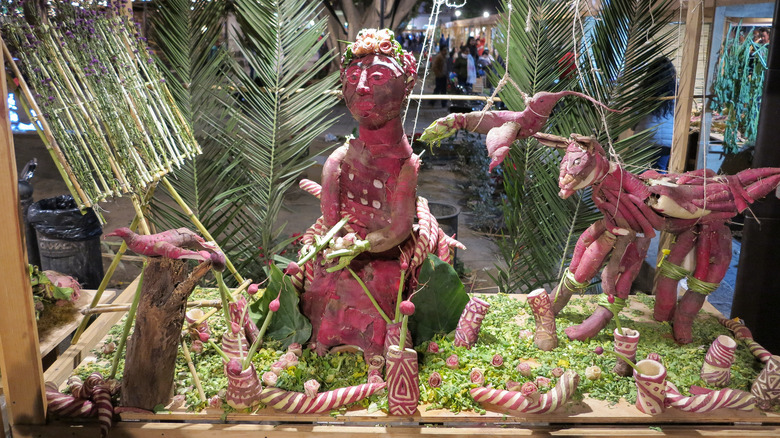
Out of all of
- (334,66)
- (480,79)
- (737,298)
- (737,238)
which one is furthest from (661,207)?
(334,66)

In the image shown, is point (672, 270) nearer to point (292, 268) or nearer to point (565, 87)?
point (565, 87)

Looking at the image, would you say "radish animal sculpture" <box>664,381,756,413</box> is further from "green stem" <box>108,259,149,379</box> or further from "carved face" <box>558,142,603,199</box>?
"green stem" <box>108,259,149,379</box>

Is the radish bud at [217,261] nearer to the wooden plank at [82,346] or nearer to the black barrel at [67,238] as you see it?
the wooden plank at [82,346]

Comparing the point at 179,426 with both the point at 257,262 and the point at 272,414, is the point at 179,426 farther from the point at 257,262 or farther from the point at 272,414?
the point at 257,262

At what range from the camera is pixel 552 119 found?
3062 millimetres

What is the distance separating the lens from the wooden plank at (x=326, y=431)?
1913 mm

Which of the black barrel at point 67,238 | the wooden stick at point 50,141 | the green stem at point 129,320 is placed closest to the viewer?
the wooden stick at point 50,141

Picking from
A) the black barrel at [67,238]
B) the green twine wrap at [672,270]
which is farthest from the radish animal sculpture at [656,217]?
the black barrel at [67,238]

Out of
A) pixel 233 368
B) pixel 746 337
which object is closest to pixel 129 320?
pixel 233 368

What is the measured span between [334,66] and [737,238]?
7.61 ft

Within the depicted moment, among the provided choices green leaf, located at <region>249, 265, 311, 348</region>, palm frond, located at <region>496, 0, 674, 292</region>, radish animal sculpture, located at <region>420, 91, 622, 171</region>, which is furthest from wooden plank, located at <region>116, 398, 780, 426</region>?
palm frond, located at <region>496, 0, 674, 292</region>

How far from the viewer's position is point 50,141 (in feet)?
5.74

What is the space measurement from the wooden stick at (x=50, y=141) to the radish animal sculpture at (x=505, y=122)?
44.7 inches

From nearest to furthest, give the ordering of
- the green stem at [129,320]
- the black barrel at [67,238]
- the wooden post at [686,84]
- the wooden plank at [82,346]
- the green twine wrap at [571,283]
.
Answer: the green stem at [129,320], the wooden plank at [82,346], the green twine wrap at [571,283], the wooden post at [686,84], the black barrel at [67,238]
